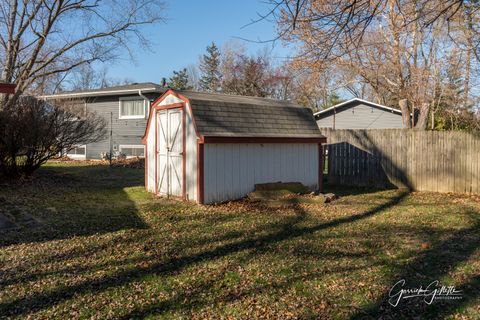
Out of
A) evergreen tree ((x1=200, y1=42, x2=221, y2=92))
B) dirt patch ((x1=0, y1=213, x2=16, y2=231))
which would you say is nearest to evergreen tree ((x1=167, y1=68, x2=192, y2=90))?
evergreen tree ((x1=200, y1=42, x2=221, y2=92))

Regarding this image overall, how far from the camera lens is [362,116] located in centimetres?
2480

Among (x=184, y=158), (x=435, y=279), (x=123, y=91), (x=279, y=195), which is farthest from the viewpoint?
(x=123, y=91)

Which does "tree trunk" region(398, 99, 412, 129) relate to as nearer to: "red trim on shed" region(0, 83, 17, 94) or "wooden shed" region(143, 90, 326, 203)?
"wooden shed" region(143, 90, 326, 203)

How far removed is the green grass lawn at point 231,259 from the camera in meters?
3.91

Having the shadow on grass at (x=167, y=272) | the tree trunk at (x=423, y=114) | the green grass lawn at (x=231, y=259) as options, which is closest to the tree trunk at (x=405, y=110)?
the tree trunk at (x=423, y=114)

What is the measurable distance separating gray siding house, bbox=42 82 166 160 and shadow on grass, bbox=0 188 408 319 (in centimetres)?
1504

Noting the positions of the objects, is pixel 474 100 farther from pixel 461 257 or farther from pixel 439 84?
pixel 461 257

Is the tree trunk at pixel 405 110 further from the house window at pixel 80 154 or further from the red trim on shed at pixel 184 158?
the house window at pixel 80 154

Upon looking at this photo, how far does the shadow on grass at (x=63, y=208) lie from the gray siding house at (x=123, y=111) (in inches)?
335

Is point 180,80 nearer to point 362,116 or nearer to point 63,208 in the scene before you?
point 362,116

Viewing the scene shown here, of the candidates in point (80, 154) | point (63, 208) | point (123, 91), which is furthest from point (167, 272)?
point (80, 154)

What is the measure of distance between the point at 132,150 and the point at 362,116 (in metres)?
13.7

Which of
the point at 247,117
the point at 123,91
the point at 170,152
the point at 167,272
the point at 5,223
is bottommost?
the point at 167,272

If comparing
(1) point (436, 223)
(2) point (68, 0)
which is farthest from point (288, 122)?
(2) point (68, 0)
